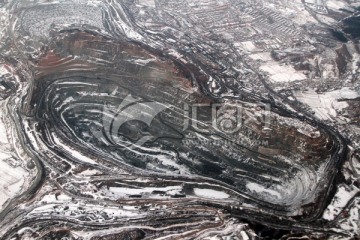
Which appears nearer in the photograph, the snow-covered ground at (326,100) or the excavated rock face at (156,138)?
the excavated rock face at (156,138)

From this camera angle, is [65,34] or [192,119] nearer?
[192,119]

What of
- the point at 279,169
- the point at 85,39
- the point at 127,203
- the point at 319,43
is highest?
the point at 85,39

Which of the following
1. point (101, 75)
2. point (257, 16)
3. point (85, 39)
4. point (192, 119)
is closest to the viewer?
point (192, 119)

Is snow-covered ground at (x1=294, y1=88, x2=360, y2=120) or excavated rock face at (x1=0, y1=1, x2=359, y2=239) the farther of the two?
snow-covered ground at (x1=294, y1=88, x2=360, y2=120)

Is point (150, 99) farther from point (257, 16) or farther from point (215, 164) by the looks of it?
point (257, 16)

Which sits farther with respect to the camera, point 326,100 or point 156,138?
point 326,100

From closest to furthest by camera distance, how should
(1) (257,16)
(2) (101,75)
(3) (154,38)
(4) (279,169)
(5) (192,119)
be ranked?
(4) (279,169)
(5) (192,119)
(2) (101,75)
(3) (154,38)
(1) (257,16)

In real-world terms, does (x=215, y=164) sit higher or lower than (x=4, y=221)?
lower

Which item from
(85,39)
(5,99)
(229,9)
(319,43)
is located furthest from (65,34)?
(319,43)

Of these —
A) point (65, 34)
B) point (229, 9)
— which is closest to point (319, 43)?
point (229, 9)

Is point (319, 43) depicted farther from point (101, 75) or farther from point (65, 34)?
point (65, 34)

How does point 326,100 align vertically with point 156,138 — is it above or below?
below
